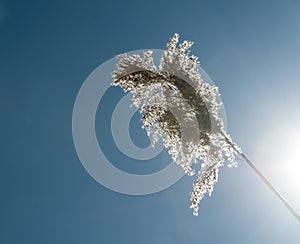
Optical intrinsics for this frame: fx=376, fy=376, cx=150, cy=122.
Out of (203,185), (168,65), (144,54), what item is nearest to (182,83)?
(168,65)

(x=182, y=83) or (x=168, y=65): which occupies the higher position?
(x=168, y=65)

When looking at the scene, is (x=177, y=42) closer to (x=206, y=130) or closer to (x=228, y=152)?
(x=206, y=130)

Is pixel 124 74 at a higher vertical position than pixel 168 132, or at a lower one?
higher

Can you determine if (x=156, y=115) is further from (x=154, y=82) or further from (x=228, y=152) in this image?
(x=228, y=152)

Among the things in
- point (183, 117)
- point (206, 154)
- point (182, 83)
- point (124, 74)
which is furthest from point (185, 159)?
point (124, 74)

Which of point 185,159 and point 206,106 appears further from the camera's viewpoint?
point 185,159

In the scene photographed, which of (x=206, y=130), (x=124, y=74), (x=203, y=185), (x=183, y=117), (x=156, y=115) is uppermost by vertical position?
(x=124, y=74)
